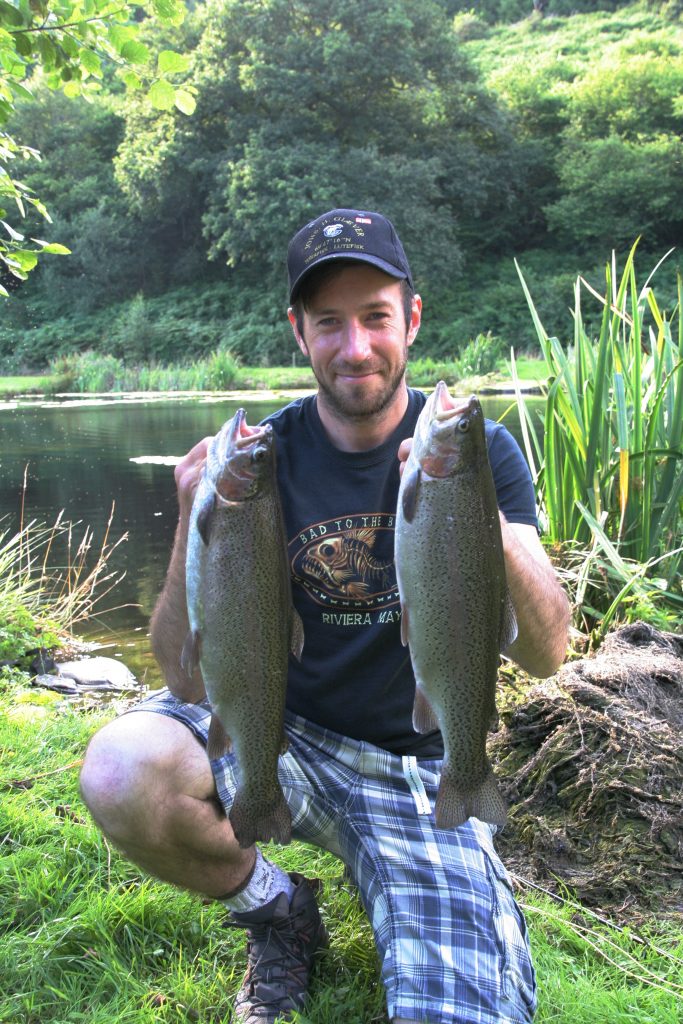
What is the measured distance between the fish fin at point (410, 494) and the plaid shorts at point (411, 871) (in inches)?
37.0

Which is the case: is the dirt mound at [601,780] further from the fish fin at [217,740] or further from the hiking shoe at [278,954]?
the fish fin at [217,740]

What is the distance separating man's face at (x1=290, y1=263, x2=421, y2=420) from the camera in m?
2.75

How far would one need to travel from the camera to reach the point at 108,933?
2.69m

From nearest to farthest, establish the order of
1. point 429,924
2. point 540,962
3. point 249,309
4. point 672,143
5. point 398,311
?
point 429,924, point 540,962, point 398,311, point 672,143, point 249,309

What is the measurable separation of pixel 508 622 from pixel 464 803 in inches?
18.9

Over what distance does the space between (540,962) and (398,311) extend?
2119 mm

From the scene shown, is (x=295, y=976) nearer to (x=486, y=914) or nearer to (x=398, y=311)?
(x=486, y=914)

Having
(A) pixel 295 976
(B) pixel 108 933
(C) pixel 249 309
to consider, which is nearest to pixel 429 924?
(A) pixel 295 976

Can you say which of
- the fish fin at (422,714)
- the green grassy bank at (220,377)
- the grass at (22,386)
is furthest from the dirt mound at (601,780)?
the grass at (22,386)

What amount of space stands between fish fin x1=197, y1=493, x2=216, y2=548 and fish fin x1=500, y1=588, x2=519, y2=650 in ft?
2.50

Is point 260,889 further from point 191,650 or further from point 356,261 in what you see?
point 356,261

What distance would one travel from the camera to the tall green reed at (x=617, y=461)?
4.66 m

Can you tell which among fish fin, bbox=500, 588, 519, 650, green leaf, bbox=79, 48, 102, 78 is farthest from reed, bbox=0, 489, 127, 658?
fish fin, bbox=500, 588, 519, 650

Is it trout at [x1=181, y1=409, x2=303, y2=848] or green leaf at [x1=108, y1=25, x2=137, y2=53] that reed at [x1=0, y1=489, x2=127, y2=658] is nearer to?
green leaf at [x1=108, y1=25, x2=137, y2=53]
